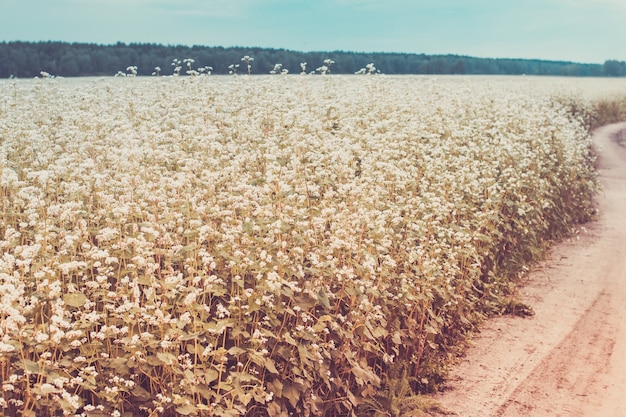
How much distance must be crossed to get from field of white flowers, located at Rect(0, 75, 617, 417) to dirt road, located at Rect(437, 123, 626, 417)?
15.3 inches

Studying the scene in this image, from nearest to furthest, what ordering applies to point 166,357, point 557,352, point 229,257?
point 166,357
point 229,257
point 557,352

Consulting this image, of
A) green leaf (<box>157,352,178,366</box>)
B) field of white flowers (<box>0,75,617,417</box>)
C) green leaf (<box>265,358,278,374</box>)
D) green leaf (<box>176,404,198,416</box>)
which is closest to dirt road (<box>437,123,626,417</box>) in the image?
field of white flowers (<box>0,75,617,417</box>)

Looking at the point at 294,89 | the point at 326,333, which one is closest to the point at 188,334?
the point at 326,333

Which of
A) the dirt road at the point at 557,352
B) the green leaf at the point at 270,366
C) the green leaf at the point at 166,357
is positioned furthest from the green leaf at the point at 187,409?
the dirt road at the point at 557,352

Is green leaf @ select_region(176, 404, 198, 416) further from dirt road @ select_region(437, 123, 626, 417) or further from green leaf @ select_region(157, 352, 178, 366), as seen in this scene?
dirt road @ select_region(437, 123, 626, 417)

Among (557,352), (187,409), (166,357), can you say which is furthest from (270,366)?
(557,352)

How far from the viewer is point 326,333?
6.12 m

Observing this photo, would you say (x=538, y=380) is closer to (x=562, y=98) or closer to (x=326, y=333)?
(x=326, y=333)

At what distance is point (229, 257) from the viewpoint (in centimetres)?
549

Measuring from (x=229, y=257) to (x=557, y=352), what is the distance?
15.2 ft

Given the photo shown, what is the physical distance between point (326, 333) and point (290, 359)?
2.06 ft

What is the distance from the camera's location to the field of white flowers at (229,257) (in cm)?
488

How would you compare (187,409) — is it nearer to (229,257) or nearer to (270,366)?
(270,366)

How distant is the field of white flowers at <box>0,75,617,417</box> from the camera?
4875 mm
